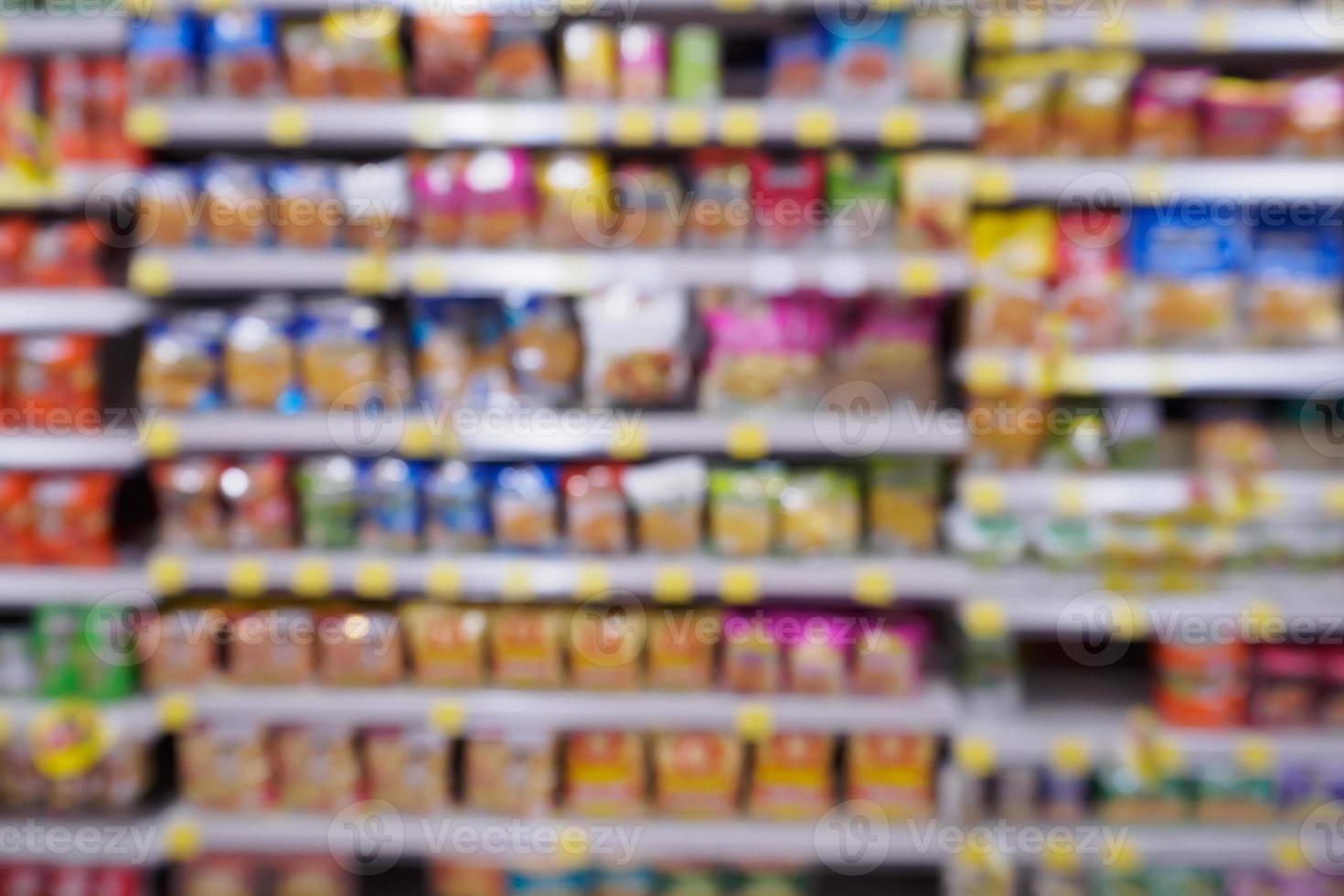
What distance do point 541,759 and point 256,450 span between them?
986mm

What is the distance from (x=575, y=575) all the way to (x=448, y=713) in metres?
0.44

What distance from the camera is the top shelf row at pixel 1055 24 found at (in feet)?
7.01

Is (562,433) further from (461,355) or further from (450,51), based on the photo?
(450,51)

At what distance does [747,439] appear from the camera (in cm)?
229

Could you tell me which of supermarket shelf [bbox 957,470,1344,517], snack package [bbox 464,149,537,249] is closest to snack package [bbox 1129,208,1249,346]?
supermarket shelf [bbox 957,470,1344,517]

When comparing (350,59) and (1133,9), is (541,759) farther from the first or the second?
(1133,9)

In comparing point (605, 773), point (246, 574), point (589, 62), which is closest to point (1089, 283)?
point (589, 62)

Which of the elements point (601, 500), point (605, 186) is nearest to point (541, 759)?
point (601, 500)

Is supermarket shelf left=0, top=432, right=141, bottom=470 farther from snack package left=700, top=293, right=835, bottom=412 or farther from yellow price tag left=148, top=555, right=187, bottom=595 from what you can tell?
snack package left=700, top=293, right=835, bottom=412

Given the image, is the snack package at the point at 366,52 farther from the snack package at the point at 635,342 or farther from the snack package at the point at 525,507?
the snack package at the point at 525,507

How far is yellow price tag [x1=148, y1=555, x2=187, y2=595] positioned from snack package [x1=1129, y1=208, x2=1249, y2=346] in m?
2.20

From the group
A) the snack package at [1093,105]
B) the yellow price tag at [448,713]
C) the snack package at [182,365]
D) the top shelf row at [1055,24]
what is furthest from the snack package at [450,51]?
the yellow price tag at [448,713]

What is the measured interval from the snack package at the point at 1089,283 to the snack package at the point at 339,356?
153 centimetres

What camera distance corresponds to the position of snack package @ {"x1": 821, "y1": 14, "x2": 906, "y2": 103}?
2225 millimetres
